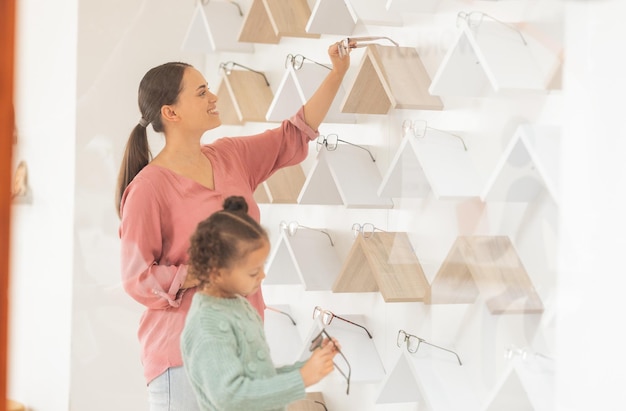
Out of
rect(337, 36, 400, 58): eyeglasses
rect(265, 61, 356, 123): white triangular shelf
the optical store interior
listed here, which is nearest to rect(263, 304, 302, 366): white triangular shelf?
the optical store interior

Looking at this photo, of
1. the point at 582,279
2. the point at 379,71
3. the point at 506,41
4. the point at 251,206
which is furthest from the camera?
the point at 379,71

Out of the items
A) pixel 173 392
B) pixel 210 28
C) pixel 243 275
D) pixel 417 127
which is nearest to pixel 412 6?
pixel 417 127

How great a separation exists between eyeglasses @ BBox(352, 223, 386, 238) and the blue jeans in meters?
0.45

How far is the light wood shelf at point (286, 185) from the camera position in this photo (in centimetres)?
182

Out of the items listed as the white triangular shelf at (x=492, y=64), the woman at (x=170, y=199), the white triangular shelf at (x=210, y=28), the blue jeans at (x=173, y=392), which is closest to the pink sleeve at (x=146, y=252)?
the woman at (x=170, y=199)

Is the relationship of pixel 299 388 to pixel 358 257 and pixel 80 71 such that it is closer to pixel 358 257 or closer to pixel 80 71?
pixel 358 257

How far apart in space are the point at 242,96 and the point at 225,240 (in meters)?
0.68

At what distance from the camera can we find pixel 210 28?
181cm

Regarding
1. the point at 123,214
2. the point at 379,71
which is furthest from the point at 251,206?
the point at 379,71

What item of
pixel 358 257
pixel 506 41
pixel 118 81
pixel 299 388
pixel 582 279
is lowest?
pixel 299 388

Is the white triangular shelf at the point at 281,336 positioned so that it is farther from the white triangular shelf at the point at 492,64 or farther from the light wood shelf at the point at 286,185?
the white triangular shelf at the point at 492,64

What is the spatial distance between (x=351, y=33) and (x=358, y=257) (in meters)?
0.43

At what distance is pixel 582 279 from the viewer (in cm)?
122

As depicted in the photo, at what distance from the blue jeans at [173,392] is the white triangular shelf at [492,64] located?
24.0 inches
